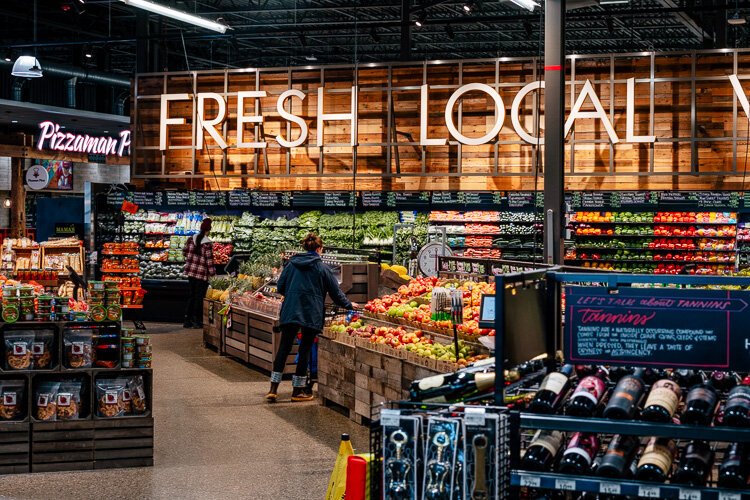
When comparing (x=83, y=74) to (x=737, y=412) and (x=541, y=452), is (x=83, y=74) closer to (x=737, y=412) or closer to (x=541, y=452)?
(x=541, y=452)

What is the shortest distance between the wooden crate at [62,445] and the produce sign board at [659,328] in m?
4.19

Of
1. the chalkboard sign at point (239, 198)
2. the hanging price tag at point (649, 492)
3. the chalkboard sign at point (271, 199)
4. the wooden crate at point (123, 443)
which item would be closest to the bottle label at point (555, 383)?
the hanging price tag at point (649, 492)

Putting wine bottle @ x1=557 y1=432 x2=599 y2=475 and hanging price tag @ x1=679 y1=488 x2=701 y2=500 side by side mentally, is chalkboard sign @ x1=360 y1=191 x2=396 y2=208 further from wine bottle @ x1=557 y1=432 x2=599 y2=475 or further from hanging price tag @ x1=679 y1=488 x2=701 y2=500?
hanging price tag @ x1=679 y1=488 x2=701 y2=500

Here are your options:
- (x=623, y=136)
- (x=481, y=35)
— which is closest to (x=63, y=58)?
(x=481, y=35)

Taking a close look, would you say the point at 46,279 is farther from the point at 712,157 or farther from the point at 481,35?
the point at 481,35

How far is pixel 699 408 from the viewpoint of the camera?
3432 millimetres

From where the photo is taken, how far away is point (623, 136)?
13.6m

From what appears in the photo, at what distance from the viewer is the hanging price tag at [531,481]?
11.2ft

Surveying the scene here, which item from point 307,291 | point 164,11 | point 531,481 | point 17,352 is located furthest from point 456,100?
point 531,481

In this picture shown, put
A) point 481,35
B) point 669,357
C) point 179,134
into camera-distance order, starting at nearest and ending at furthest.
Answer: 1. point 669,357
2. point 179,134
3. point 481,35

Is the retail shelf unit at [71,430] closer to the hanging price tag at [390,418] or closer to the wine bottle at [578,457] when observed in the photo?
the hanging price tag at [390,418]

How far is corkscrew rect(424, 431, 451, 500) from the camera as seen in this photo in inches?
132

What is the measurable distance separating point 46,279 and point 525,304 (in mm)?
9715

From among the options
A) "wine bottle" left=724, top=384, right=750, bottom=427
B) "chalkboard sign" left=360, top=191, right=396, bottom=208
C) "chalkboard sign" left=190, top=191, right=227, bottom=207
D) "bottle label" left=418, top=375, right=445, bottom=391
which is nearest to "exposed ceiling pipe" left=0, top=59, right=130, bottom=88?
"chalkboard sign" left=190, top=191, right=227, bottom=207
